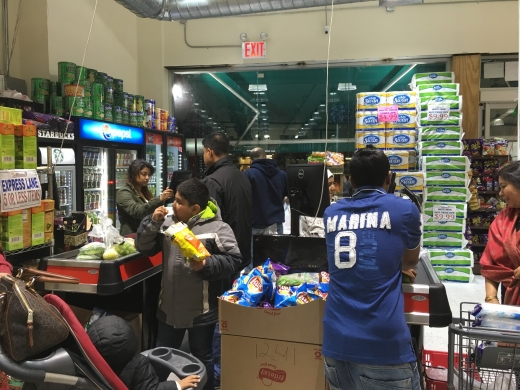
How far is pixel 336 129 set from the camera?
26.7 ft

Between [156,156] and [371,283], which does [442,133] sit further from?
[371,283]

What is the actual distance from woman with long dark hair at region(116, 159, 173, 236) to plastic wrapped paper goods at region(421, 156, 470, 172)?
12.6 ft

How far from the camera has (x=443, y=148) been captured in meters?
6.01

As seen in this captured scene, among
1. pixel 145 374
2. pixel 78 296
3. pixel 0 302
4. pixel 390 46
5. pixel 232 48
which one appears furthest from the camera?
pixel 232 48

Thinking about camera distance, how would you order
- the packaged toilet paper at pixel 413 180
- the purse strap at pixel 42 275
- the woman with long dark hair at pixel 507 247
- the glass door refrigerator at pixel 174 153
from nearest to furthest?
1. the purse strap at pixel 42 275
2. the woman with long dark hair at pixel 507 247
3. the packaged toilet paper at pixel 413 180
4. the glass door refrigerator at pixel 174 153

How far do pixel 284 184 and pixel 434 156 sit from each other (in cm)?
263

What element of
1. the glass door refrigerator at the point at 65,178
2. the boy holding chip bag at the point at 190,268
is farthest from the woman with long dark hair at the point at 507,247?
the glass door refrigerator at the point at 65,178

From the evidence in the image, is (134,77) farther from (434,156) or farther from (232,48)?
(434,156)

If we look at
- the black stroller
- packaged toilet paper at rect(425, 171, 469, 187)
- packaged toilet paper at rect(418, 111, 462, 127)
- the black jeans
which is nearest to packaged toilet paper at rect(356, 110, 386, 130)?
packaged toilet paper at rect(418, 111, 462, 127)

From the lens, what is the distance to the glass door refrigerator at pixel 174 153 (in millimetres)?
7426

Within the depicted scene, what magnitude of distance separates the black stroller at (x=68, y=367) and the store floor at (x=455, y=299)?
317 centimetres

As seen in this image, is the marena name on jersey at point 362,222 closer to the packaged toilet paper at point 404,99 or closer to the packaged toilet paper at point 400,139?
the packaged toilet paper at point 400,139

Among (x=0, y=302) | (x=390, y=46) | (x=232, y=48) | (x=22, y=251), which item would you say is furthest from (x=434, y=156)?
(x=0, y=302)

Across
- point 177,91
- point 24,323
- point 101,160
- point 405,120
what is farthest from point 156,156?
point 24,323
